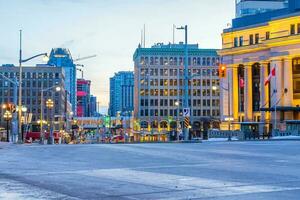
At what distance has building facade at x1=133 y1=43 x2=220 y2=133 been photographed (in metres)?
189

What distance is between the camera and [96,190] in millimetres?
13328

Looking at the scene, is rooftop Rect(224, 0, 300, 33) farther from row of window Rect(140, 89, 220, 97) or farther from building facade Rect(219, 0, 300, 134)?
row of window Rect(140, 89, 220, 97)

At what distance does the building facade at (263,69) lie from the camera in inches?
4235

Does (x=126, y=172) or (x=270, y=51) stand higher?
(x=270, y=51)

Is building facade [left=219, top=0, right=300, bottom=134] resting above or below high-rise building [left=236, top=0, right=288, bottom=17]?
below

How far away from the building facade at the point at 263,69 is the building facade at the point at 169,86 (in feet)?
203

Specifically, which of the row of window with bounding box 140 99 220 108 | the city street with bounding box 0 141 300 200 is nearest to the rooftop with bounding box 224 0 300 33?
the row of window with bounding box 140 99 220 108

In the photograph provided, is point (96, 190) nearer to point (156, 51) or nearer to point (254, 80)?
point (254, 80)

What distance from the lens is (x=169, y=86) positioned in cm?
19100

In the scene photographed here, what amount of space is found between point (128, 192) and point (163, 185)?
159 cm

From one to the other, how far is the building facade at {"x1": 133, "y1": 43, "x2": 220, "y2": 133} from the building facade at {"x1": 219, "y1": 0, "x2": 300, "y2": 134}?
61950 mm

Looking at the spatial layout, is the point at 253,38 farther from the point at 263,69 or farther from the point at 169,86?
the point at 169,86

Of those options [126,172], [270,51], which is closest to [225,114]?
[270,51]

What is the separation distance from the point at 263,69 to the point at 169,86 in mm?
75243
